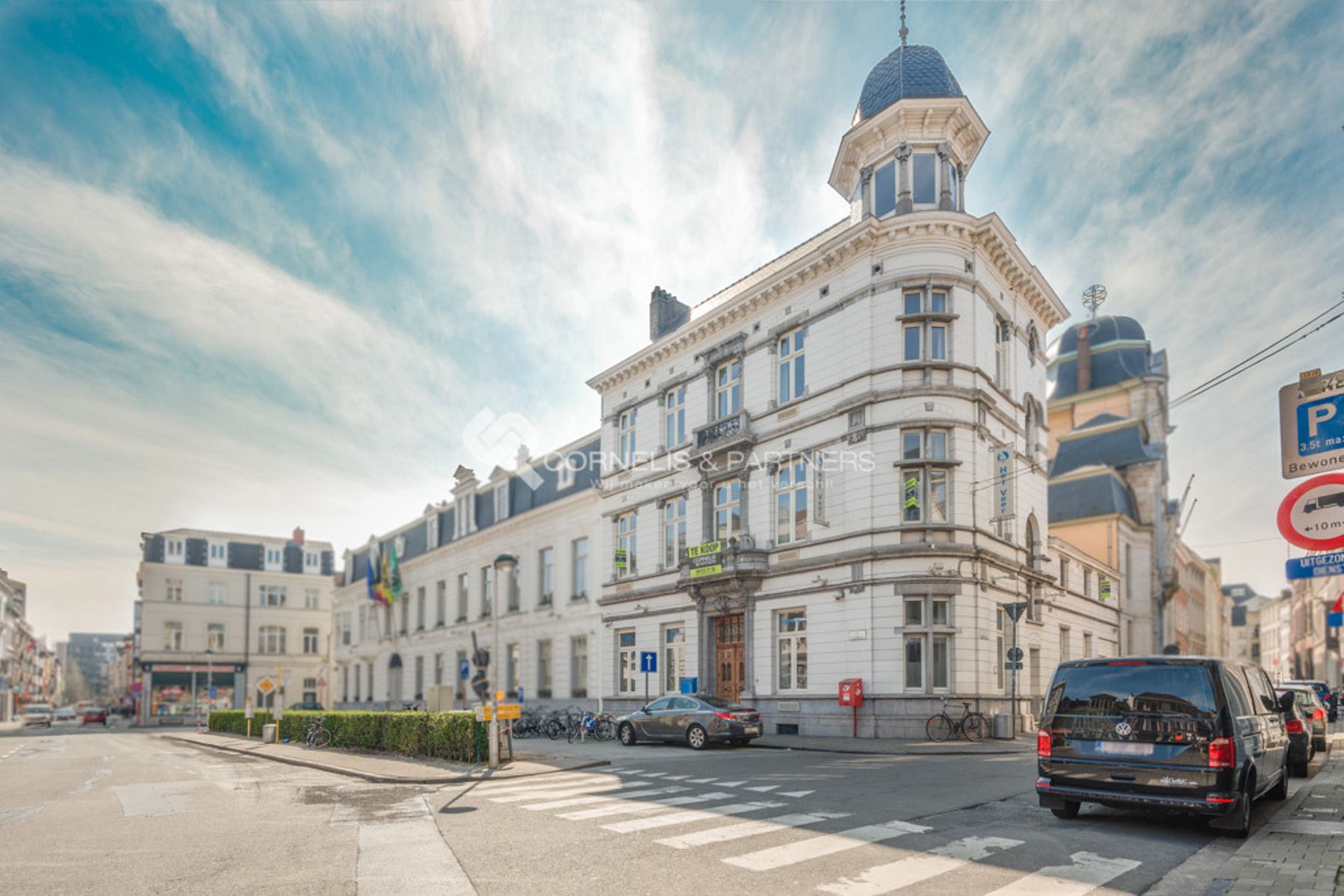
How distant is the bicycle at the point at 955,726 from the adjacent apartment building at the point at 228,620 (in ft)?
158

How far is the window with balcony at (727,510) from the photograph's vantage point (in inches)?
1138

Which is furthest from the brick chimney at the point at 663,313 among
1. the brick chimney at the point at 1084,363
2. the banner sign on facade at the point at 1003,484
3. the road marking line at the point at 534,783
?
the brick chimney at the point at 1084,363

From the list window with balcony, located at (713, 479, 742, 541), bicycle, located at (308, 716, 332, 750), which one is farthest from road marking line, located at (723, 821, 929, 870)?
window with balcony, located at (713, 479, 742, 541)

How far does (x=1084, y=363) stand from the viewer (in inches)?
2232

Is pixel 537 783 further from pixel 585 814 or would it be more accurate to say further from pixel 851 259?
pixel 851 259

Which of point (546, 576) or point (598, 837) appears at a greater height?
point (546, 576)

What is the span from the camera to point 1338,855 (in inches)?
301

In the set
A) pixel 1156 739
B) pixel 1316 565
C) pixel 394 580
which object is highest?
pixel 1316 565

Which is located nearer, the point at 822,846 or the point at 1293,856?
the point at 1293,856

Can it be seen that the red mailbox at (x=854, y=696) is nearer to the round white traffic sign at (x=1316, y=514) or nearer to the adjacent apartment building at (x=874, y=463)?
the adjacent apartment building at (x=874, y=463)

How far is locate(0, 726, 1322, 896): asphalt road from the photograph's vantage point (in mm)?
7266

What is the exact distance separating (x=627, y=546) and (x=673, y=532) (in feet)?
10.0

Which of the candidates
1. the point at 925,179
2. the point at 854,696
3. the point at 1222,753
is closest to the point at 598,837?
the point at 1222,753

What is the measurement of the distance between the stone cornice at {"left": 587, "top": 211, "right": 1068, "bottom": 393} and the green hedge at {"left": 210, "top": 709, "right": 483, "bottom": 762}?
52.1 ft
